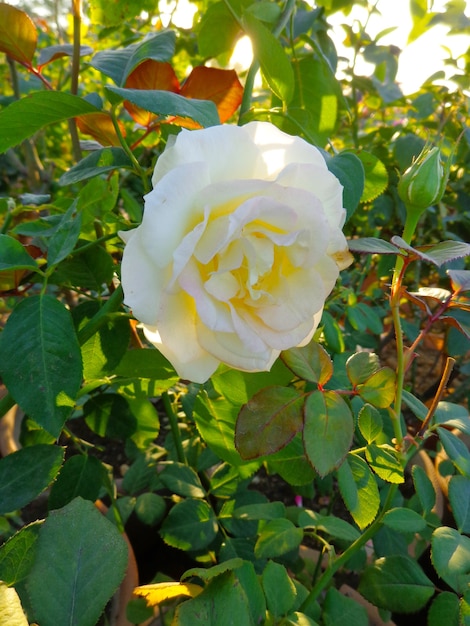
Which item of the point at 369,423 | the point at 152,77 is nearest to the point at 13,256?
the point at 152,77

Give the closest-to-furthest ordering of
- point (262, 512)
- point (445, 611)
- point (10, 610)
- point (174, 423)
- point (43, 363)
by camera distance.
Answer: point (10, 610) < point (43, 363) < point (445, 611) < point (262, 512) < point (174, 423)

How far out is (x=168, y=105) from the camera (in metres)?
0.41

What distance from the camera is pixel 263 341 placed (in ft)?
1.11

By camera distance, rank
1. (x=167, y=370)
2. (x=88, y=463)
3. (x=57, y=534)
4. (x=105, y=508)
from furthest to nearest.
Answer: (x=105, y=508) → (x=88, y=463) → (x=167, y=370) → (x=57, y=534)

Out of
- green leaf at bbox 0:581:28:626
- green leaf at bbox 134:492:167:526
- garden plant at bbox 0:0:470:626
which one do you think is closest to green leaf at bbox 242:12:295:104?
garden plant at bbox 0:0:470:626

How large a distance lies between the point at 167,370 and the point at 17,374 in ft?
0.51

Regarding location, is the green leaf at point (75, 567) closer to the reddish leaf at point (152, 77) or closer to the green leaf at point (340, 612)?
the green leaf at point (340, 612)

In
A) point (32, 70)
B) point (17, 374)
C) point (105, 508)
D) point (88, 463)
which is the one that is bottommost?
point (105, 508)

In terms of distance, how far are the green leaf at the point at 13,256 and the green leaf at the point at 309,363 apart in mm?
231

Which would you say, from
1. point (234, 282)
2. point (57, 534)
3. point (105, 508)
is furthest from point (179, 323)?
point (105, 508)

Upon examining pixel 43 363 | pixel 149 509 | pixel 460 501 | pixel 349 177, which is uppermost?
pixel 349 177

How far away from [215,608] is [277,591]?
16 centimetres

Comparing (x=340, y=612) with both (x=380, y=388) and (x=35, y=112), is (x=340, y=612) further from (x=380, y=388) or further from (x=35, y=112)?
(x=35, y=112)

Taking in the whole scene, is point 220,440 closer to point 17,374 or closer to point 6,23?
point 17,374
